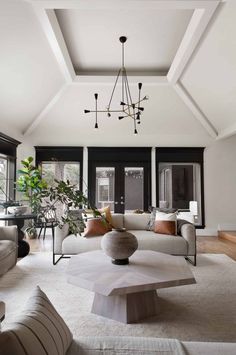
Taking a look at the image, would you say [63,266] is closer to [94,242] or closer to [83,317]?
[94,242]

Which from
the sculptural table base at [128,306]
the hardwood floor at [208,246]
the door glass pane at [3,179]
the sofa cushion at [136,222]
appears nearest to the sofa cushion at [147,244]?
the sofa cushion at [136,222]

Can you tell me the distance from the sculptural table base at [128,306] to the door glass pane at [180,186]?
4806 millimetres

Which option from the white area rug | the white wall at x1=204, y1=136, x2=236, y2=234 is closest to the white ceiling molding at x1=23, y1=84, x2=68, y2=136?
the white area rug

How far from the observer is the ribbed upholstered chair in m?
3.33

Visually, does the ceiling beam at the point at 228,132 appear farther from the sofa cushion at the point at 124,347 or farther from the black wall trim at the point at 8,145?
the sofa cushion at the point at 124,347

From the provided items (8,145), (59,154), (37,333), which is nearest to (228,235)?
(59,154)

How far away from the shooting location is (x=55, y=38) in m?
3.77

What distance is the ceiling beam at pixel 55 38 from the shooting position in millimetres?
3311

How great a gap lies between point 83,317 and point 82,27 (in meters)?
3.98

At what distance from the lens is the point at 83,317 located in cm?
237

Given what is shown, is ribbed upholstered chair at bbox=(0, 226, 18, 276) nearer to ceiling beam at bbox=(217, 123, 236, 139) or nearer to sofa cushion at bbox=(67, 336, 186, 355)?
sofa cushion at bbox=(67, 336, 186, 355)

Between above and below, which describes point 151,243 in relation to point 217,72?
below

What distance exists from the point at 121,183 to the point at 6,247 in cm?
412

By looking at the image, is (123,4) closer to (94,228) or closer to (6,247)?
(94,228)
